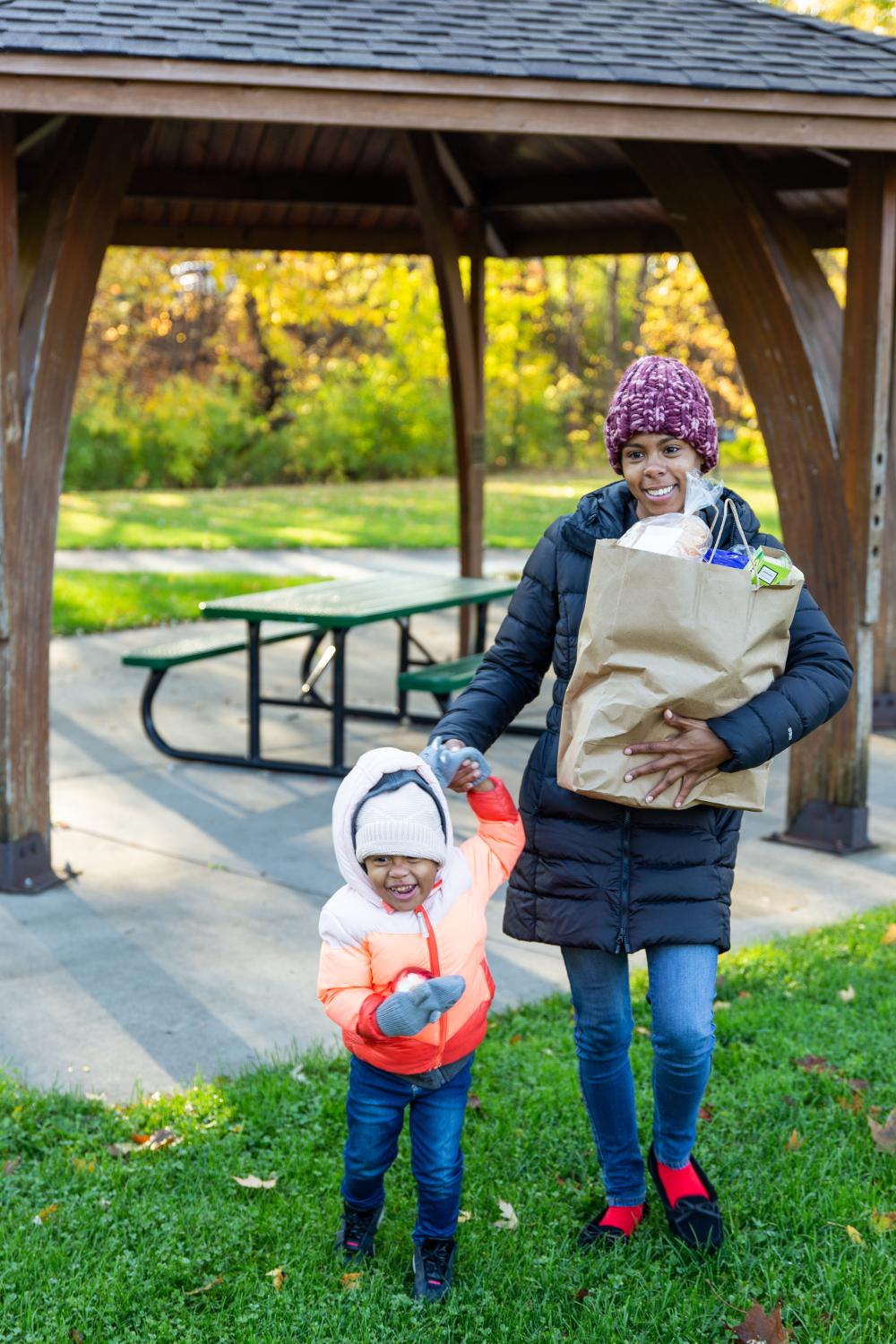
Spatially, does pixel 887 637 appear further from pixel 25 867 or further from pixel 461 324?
pixel 25 867

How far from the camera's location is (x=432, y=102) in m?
4.92

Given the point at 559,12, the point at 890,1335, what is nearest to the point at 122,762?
the point at 559,12

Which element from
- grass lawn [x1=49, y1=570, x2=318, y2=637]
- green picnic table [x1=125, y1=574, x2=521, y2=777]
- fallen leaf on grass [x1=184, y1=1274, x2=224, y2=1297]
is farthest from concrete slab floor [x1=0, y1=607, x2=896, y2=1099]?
grass lawn [x1=49, y1=570, x2=318, y2=637]

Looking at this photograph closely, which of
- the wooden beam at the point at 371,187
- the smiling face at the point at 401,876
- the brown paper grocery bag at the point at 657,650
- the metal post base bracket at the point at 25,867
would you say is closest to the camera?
the brown paper grocery bag at the point at 657,650

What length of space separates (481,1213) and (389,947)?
0.88m

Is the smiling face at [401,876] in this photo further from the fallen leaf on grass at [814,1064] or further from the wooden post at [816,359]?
the wooden post at [816,359]

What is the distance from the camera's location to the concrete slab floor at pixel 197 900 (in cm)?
414

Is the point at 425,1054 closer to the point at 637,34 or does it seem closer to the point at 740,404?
the point at 637,34

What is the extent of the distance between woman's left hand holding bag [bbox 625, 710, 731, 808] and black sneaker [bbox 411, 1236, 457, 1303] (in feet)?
3.32

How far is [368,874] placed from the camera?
2.65m

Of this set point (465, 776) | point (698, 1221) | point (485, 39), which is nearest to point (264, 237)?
point (485, 39)

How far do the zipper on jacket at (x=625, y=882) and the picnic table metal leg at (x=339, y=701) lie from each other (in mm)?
4060

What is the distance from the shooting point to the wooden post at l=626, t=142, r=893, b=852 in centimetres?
558

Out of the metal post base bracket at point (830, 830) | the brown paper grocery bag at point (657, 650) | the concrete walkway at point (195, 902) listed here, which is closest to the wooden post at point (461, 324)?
the concrete walkway at point (195, 902)
